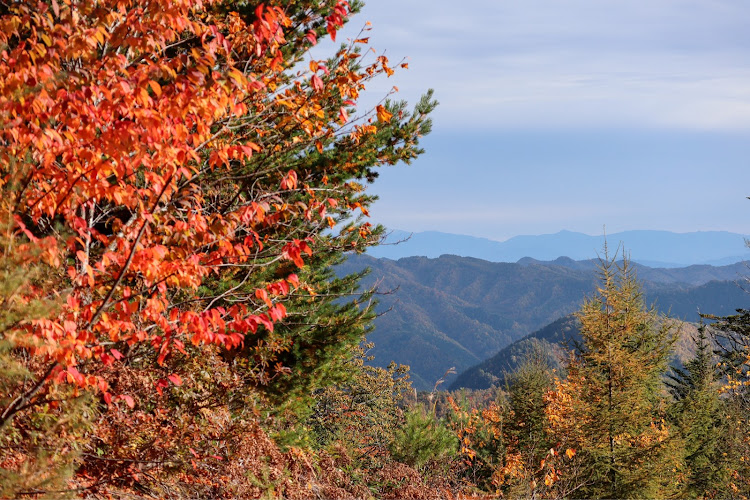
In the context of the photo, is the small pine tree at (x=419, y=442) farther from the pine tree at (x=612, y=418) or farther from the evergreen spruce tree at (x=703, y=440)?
the evergreen spruce tree at (x=703, y=440)

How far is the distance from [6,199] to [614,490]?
15.2 metres

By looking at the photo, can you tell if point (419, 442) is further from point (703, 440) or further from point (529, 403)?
point (703, 440)

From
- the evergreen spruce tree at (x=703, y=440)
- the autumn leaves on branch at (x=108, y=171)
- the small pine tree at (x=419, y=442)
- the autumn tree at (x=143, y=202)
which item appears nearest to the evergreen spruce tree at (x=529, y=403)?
the evergreen spruce tree at (x=703, y=440)

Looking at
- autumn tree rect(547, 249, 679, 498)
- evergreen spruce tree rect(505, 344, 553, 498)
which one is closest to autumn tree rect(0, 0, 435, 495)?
autumn tree rect(547, 249, 679, 498)

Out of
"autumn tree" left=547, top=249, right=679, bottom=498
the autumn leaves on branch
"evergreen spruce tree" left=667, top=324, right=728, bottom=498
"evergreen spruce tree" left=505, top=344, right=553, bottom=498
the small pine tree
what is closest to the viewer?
the autumn leaves on branch

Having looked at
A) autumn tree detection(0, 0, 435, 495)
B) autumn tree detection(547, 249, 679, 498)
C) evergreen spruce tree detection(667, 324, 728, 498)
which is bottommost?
evergreen spruce tree detection(667, 324, 728, 498)

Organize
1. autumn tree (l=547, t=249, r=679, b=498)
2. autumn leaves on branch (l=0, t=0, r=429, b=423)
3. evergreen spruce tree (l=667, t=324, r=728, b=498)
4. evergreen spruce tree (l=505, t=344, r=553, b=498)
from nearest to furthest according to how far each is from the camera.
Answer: autumn leaves on branch (l=0, t=0, r=429, b=423)
autumn tree (l=547, t=249, r=679, b=498)
evergreen spruce tree (l=505, t=344, r=553, b=498)
evergreen spruce tree (l=667, t=324, r=728, b=498)

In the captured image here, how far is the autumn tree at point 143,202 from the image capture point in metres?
4.26

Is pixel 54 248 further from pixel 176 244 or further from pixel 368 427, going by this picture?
pixel 368 427

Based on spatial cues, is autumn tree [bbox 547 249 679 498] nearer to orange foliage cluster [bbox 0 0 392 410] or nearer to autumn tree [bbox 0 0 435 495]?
autumn tree [bbox 0 0 435 495]

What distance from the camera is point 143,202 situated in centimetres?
586

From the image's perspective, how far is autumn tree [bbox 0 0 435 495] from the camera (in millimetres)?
4262

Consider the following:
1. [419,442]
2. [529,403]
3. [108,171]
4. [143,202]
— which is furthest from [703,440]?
[108,171]

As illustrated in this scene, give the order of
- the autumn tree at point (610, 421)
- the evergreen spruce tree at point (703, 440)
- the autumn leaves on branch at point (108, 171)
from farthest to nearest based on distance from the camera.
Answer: the evergreen spruce tree at point (703, 440), the autumn tree at point (610, 421), the autumn leaves on branch at point (108, 171)
